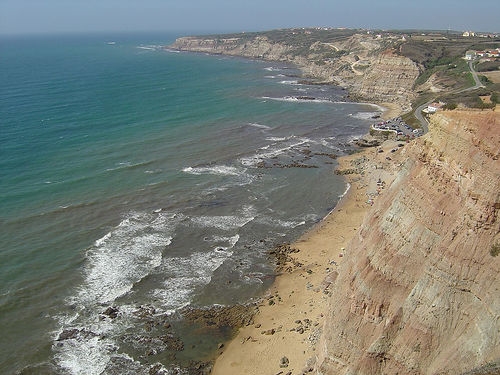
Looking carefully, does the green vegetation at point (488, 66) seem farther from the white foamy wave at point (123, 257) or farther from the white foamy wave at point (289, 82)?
the white foamy wave at point (123, 257)

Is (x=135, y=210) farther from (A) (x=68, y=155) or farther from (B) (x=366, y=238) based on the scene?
(B) (x=366, y=238)

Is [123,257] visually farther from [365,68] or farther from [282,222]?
[365,68]

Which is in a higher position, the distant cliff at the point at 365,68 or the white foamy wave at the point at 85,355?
the distant cliff at the point at 365,68

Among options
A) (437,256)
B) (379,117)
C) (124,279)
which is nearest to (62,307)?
(124,279)

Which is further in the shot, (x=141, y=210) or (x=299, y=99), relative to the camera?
(x=299, y=99)

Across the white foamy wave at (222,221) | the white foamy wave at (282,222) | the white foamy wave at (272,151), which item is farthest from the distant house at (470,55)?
the white foamy wave at (222,221)

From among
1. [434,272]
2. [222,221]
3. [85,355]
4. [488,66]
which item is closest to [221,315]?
[85,355]
